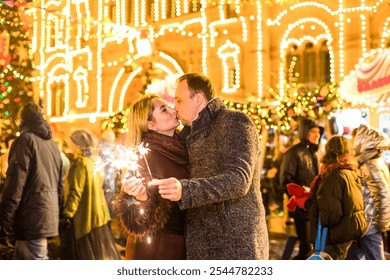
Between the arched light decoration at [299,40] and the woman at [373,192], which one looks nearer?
the woman at [373,192]

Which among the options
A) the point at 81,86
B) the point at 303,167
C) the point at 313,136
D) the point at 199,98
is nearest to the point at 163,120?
the point at 199,98

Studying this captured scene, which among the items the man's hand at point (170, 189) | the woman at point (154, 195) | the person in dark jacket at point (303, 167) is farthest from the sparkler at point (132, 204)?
the person in dark jacket at point (303, 167)

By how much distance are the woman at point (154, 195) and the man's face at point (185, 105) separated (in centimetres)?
5

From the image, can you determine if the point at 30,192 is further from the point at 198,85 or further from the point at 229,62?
the point at 229,62

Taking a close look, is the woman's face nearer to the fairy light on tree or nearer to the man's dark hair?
the man's dark hair

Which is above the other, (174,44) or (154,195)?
(174,44)

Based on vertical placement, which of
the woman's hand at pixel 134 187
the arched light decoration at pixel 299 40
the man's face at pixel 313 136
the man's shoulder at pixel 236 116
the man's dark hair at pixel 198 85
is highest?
the arched light decoration at pixel 299 40

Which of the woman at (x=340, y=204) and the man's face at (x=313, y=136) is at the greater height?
the man's face at (x=313, y=136)

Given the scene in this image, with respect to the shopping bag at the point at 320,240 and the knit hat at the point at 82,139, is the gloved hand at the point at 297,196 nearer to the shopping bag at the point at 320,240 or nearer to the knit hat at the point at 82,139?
the shopping bag at the point at 320,240

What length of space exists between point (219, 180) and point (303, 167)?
2556mm

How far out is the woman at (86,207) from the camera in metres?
4.15

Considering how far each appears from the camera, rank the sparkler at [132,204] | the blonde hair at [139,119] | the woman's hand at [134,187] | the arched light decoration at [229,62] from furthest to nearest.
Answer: the arched light decoration at [229,62] < the blonde hair at [139,119] < the sparkler at [132,204] < the woman's hand at [134,187]

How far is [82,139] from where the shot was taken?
14.2 ft
